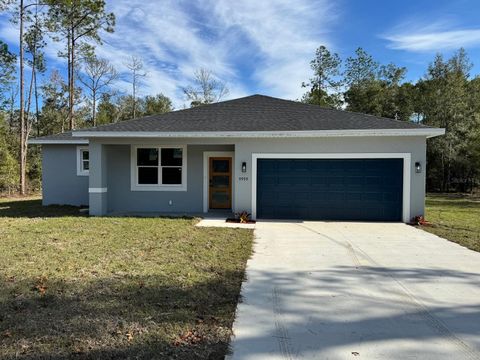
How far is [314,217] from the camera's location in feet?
36.0

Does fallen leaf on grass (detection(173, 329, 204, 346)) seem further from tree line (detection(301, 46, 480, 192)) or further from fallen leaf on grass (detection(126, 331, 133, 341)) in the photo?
tree line (detection(301, 46, 480, 192))

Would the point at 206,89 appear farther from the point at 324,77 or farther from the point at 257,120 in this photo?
the point at 257,120

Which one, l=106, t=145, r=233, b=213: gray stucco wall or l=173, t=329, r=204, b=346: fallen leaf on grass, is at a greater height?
A: l=106, t=145, r=233, b=213: gray stucco wall

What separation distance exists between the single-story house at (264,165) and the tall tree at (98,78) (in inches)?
945

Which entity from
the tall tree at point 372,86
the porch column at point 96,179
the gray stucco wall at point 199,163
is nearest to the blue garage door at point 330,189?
the gray stucco wall at point 199,163

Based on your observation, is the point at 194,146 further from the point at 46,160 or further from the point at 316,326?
the point at 316,326

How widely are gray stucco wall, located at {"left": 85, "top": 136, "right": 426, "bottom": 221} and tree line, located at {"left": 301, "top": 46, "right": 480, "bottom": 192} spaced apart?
583 inches

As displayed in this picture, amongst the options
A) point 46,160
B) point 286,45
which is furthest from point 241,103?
point 46,160

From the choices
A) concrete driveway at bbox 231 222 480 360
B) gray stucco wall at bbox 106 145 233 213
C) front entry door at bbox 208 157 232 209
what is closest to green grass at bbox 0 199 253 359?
concrete driveway at bbox 231 222 480 360

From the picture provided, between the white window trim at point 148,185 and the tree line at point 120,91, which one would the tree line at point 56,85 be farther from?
the white window trim at point 148,185

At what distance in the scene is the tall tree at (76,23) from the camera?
78.6 feet

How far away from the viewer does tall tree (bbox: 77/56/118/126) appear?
1285 inches

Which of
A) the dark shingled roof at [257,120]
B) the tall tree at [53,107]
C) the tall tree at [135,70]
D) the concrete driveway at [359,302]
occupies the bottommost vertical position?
the concrete driveway at [359,302]

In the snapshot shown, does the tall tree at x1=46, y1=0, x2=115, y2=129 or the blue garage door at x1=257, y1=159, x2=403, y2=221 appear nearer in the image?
the blue garage door at x1=257, y1=159, x2=403, y2=221
